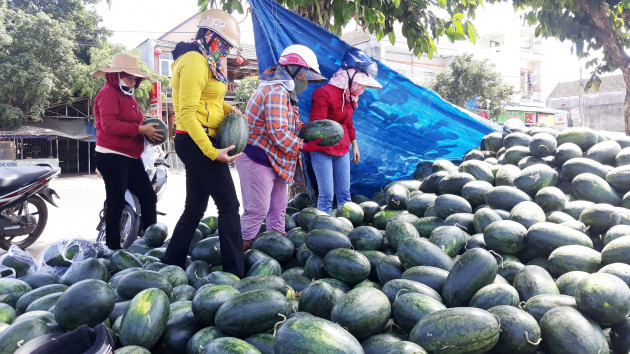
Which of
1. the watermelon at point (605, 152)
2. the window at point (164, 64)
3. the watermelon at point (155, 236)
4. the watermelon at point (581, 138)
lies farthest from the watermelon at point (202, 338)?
the window at point (164, 64)

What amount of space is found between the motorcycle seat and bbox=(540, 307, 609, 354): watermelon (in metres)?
5.18

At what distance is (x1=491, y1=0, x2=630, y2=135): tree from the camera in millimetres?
6950

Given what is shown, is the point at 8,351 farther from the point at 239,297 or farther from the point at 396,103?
the point at 396,103

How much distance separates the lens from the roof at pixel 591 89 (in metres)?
40.8

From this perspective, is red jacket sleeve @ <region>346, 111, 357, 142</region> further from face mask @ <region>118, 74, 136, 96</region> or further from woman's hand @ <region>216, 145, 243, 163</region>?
face mask @ <region>118, 74, 136, 96</region>

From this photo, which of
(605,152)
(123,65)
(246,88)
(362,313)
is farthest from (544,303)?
(246,88)

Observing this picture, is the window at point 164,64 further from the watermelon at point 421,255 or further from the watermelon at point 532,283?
the watermelon at point 532,283

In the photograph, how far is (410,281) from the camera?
2.33 m

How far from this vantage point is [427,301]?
82.0 inches

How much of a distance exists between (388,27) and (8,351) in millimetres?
4729

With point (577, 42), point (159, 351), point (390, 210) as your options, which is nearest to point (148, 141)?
point (390, 210)

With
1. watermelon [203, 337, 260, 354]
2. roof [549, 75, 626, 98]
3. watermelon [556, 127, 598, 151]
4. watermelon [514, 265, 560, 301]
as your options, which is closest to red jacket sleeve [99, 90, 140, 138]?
watermelon [203, 337, 260, 354]

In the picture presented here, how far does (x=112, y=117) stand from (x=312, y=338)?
3268 millimetres

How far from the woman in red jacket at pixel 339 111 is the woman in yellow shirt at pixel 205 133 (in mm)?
1344
